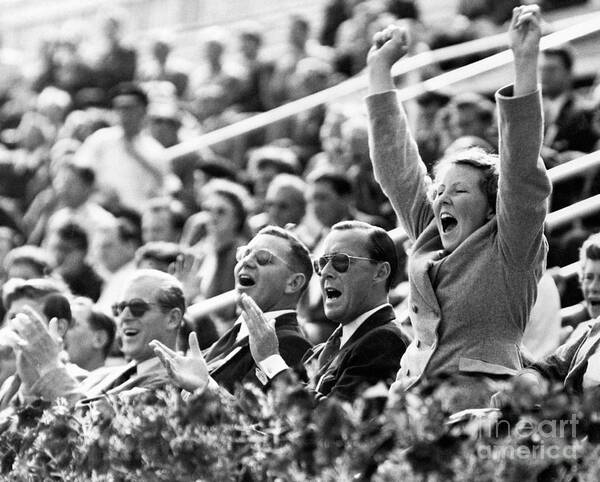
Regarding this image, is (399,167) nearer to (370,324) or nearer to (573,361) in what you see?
(370,324)

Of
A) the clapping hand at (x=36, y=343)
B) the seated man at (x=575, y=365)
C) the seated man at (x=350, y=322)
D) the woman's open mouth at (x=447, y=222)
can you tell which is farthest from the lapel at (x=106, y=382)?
the seated man at (x=575, y=365)

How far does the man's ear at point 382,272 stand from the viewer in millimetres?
6605

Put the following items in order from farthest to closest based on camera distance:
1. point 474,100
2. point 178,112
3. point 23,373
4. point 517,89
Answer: point 178,112 < point 474,100 < point 23,373 < point 517,89

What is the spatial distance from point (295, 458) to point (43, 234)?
884cm

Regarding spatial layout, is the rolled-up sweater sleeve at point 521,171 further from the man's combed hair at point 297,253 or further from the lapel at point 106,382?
the lapel at point 106,382

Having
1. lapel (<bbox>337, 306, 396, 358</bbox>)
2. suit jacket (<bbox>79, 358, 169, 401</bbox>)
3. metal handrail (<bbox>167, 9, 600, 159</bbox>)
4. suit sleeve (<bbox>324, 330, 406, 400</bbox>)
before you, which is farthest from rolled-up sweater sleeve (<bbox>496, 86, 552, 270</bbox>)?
metal handrail (<bbox>167, 9, 600, 159</bbox>)

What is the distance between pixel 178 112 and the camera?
48.7 feet

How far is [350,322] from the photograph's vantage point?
6.50 meters

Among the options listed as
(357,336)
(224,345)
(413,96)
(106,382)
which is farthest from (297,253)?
(413,96)

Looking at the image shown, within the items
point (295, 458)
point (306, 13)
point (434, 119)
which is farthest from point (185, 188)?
point (295, 458)

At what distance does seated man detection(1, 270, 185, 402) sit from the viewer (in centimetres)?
729

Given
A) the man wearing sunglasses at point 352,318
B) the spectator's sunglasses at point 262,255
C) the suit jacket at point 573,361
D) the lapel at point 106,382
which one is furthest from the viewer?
the lapel at point 106,382

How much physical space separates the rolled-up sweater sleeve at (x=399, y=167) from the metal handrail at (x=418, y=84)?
4101mm

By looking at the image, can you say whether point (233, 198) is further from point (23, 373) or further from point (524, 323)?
point (524, 323)
